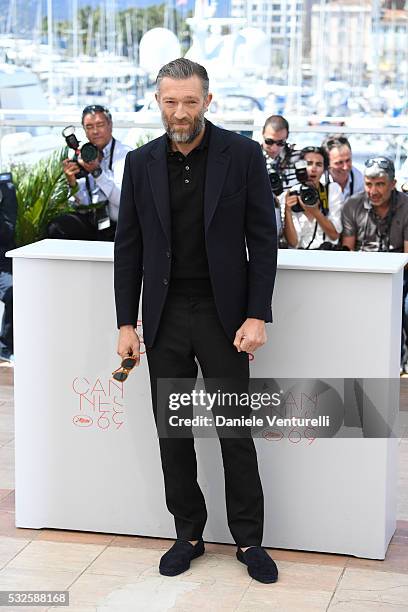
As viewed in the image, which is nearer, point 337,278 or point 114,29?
point 337,278

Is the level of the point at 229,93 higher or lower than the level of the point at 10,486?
higher

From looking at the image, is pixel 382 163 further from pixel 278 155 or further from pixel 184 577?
pixel 184 577

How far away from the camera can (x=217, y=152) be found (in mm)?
3215

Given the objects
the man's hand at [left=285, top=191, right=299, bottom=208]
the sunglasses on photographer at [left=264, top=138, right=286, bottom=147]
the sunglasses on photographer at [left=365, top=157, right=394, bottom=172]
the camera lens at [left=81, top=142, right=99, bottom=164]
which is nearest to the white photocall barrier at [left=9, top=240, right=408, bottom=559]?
the sunglasses on photographer at [left=365, top=157, right=394, bottom=172]

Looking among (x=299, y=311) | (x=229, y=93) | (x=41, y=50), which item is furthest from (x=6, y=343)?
(x=41, y=50)

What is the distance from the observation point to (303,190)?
595 cm

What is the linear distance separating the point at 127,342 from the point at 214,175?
0.58 meters

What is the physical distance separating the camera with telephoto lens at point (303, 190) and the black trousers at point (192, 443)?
108 inches

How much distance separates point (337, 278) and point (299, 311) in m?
0.17

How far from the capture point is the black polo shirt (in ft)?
10.5

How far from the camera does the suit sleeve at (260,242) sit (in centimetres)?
321

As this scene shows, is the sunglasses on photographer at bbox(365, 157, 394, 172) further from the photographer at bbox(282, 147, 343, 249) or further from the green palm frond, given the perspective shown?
the green palm frond

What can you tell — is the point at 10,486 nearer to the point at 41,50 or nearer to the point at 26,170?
the point at 26,170

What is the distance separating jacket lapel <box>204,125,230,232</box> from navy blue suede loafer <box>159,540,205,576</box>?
1022 mm
